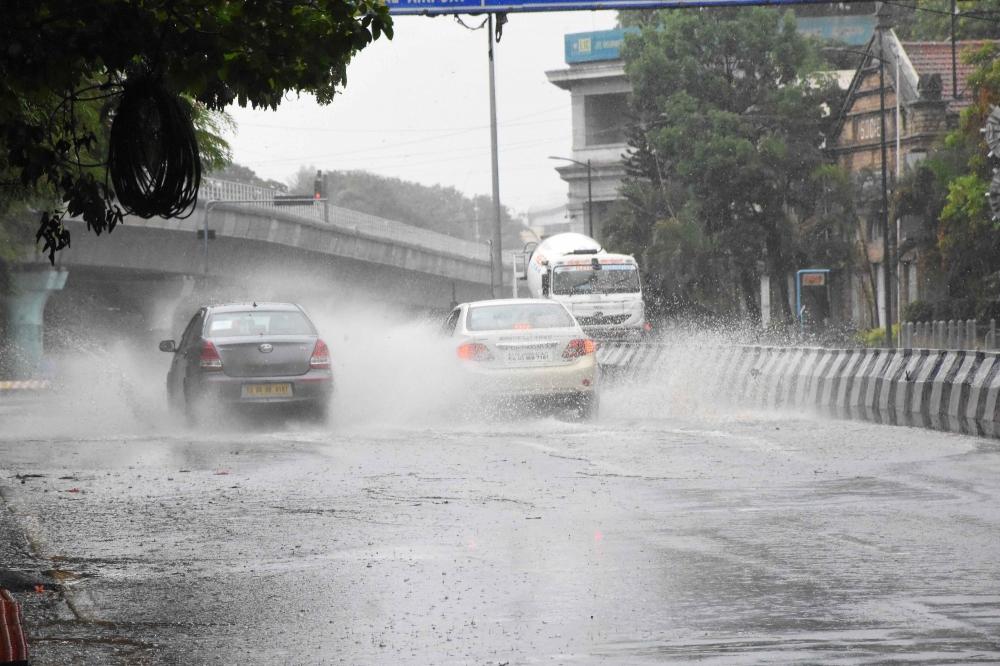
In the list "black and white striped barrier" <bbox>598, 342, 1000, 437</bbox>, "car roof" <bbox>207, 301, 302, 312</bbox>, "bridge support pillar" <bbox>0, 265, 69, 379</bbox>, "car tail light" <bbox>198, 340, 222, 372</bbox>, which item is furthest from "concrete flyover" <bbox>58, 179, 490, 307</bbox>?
"car tail light" <bbox>198, 340, 222, 372</bbox>

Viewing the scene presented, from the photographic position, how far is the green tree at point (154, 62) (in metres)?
8.41

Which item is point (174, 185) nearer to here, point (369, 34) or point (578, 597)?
point (369, 34)

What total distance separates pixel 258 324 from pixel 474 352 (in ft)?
8.73

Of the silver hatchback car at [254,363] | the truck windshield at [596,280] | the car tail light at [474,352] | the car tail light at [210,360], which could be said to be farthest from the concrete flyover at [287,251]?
the car tail light at [474,352]

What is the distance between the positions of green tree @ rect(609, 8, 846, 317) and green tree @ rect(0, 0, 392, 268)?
5580 centimetres

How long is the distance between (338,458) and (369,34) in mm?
7107

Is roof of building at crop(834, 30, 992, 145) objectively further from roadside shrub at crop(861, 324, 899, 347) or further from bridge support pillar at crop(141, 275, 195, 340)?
bridge support pillar at crop(141, 275, 195, 340)

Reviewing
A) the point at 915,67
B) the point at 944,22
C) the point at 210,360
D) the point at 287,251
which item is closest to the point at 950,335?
the point at 915,67

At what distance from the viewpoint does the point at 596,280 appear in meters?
48.1

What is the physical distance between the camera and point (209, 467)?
49.3 ft

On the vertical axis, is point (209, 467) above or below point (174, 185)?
below

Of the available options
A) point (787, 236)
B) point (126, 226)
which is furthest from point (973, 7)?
point (126, 226)

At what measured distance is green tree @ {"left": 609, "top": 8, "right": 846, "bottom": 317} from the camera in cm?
6650

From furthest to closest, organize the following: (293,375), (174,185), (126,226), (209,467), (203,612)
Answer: (126,226) → (293,375) → (209,467) → (174,185) → (203,612)
